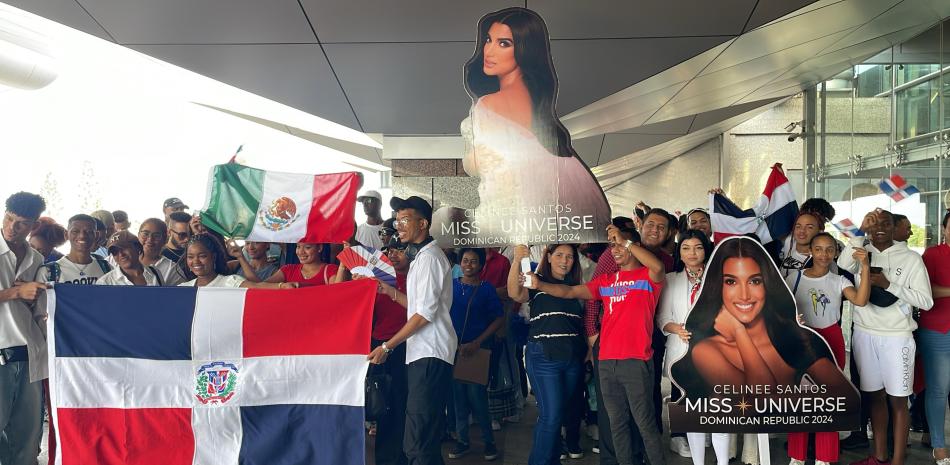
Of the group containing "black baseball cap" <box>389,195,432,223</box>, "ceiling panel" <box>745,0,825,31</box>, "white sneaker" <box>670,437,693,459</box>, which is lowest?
"white sneaker" <box>670,437,693,459</box>

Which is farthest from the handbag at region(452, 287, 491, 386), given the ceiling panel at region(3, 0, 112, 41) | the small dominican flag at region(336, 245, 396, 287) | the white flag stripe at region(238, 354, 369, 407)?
the ceiling panel at region(3, 0, 112, 41)

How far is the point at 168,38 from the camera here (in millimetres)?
5656

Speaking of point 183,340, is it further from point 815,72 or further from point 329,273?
point 815,72

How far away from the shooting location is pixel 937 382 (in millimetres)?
4891

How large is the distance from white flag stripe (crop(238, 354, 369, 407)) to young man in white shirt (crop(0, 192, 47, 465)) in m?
1.30

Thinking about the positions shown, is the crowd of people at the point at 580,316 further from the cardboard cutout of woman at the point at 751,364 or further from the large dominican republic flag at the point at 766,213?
the large dominican republic flag at the point at 766,213

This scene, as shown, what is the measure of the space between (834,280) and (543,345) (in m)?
1.96

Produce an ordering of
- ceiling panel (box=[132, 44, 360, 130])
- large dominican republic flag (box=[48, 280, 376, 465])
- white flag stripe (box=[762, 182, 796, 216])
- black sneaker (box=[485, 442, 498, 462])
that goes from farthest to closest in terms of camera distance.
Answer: ceiling panel (box=[132, 44, 360, 130]) → black sneaker (box=[485, 442, 498, 462]) → white flag stripe (box=[762, 182, 796, 216]) → large dominican republic flag (box=[48, 280, 376, 465])

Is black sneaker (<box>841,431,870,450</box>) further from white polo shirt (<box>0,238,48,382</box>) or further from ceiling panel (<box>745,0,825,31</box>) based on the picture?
white polo shirt (<box>0,238,48,382</box>)

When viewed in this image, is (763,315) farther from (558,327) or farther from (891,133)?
(891,133)

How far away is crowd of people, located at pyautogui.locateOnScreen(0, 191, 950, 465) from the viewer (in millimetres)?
4172

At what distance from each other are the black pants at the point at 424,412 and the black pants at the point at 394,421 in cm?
53

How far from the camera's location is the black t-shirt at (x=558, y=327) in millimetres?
4508

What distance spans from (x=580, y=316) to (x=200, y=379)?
7.86ft
